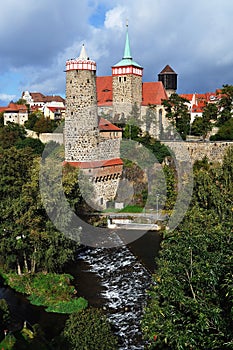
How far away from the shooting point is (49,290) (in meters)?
20.0

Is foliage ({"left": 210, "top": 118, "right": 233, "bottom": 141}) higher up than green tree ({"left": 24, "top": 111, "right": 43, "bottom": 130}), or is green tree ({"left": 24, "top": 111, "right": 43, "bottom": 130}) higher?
green tree ({"left": 24, "top": 111, "right": 43, "bottom": 130})

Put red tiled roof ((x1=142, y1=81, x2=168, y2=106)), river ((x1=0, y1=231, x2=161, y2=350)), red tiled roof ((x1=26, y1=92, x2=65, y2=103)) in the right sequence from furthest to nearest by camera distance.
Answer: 1. red tiled roof ((x1=26, y1=92, x2=65, y2=103))
2. red tiled roof ((x1=142, y1=81, x2=168, y2=106))
3. river ((x1=0, y1=231, x2=161, y2=350))

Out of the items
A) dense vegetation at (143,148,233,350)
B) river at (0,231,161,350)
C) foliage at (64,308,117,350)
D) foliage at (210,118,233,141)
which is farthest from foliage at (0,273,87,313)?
foliage at (210,118,233,141)

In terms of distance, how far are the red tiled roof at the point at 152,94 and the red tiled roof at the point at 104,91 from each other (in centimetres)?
392

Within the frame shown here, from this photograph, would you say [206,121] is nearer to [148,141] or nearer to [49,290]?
[148,141]

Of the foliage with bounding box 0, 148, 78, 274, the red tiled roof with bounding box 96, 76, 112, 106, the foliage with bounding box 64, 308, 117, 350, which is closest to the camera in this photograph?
the foliage with bounding box 64, 308, 117, 350

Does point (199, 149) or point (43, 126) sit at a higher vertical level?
point (43, 126)

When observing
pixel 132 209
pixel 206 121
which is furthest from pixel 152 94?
pixel 132 209

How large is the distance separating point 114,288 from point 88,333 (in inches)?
298

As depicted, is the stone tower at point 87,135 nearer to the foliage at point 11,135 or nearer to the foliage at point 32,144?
the foliage at point 32,144

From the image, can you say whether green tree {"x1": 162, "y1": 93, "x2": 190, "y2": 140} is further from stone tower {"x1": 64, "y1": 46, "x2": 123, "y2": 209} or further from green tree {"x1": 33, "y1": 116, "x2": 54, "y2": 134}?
green tree {"x1": 33, "y1": 116, "x2": 54, "y2": 134}

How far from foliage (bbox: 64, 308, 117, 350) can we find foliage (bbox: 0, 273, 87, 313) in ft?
15.1

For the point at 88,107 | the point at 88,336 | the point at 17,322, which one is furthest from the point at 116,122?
the point at 88,336

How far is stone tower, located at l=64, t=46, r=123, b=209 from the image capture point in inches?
1308
